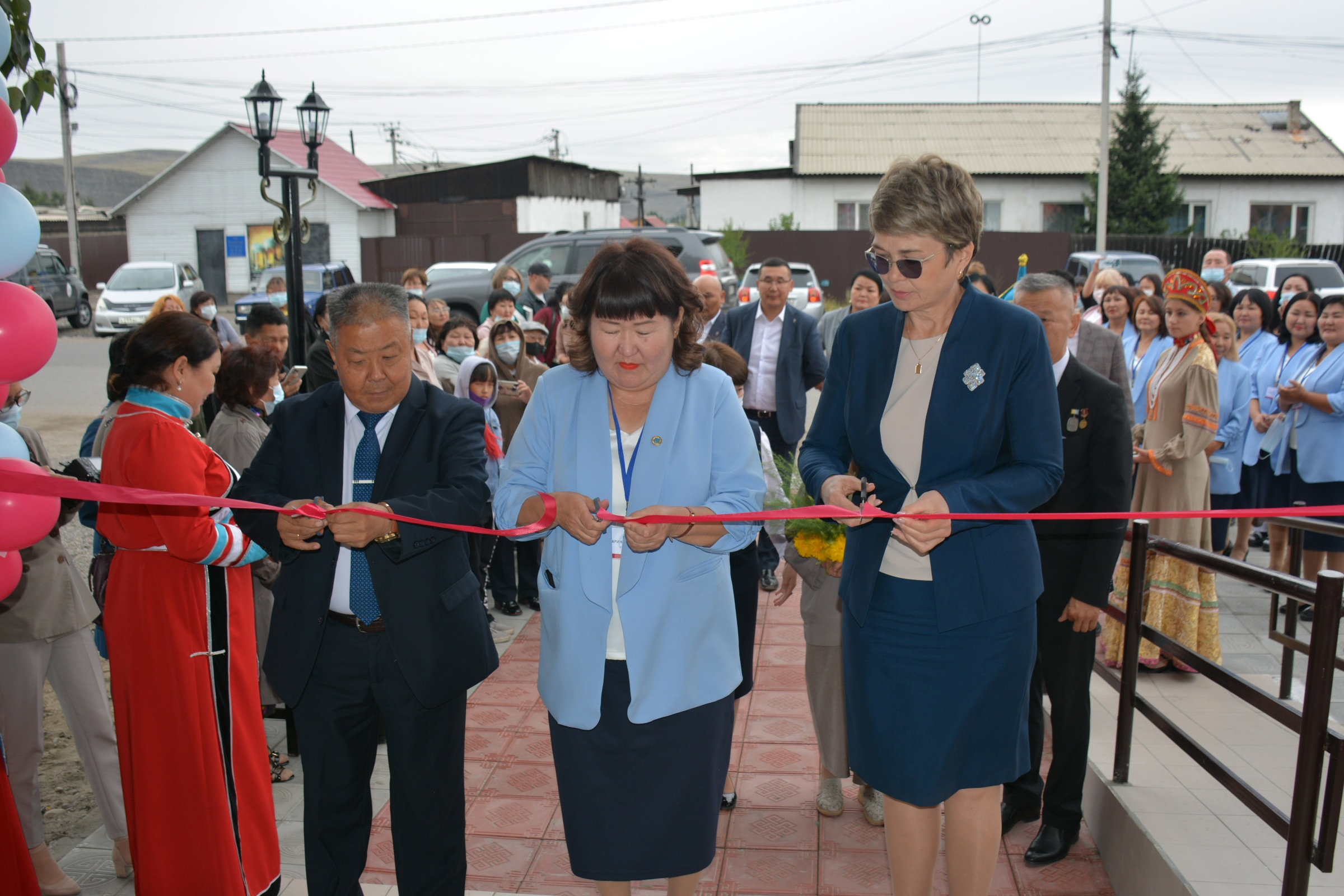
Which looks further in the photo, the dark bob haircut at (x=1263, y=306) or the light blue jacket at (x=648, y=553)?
the dark bob haircut at (x=1263, y=306)

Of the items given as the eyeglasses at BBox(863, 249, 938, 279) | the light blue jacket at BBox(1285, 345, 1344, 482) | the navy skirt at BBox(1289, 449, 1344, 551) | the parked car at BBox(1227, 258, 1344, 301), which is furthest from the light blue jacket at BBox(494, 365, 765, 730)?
the parked car at BBox(1227, 258, 1344, 301)

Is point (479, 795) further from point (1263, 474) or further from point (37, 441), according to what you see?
point (1263, 474)

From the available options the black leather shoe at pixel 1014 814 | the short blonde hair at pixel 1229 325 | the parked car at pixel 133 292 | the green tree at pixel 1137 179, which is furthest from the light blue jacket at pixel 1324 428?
the green tree at pixel 1137 179

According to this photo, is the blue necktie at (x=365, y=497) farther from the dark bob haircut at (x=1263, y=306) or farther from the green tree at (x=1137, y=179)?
the green tree at (x=1137, y=179)

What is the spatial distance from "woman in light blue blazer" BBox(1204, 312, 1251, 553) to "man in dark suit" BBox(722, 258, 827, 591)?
2704 mm

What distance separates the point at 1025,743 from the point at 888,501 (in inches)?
29.0

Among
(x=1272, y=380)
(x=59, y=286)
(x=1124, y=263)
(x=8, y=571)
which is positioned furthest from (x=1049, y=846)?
(x=59, y=286)

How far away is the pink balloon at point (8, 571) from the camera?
8.39 ft

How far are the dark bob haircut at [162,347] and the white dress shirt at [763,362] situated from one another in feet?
14.9

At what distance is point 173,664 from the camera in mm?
2926

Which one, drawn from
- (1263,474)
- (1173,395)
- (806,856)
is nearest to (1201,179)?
(1263,474)

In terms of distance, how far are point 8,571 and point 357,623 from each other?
0.90 m

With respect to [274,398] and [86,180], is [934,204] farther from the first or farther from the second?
[86,180]

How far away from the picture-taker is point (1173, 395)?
5.31 m
